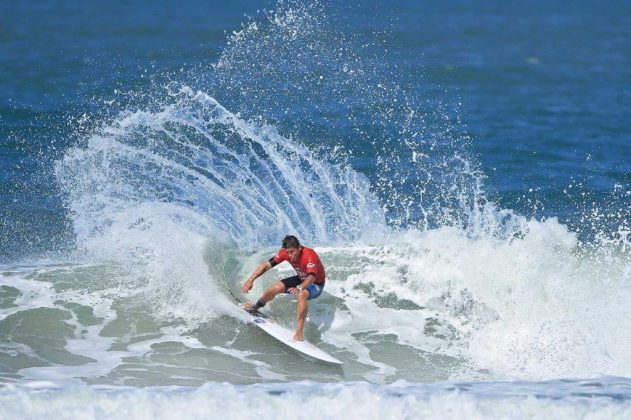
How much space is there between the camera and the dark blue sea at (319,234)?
1089 centimetres

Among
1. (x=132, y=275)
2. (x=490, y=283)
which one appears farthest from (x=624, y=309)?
(x=132, y=275)

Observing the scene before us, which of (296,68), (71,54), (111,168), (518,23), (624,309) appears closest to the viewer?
(624,309)

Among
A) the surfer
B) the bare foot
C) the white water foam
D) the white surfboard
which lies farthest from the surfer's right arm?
the white water foam

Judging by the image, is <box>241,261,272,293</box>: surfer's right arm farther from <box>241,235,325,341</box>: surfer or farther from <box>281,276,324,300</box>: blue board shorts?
<box>281,276,324,300</box>: blue board shorts

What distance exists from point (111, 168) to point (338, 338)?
→ 522cm

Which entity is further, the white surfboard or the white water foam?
the white surfboard

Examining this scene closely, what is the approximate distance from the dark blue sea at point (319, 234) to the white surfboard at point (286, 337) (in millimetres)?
144

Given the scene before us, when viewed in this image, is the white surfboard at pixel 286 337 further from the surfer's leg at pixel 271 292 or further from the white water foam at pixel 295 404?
the white water foam at pixel 295 404

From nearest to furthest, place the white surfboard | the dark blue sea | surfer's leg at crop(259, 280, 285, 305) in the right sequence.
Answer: the dark blue sea → the white surfboard → surfer's leg at crop(259, 280, 285, 305)

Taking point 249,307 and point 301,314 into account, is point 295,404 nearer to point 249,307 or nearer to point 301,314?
point 301,314

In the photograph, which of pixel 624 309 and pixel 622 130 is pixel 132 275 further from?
pixel 622 130

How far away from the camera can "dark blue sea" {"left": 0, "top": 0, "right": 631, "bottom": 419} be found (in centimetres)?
1089

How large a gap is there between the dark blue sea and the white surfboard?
0.14 m

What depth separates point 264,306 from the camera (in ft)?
43.5
